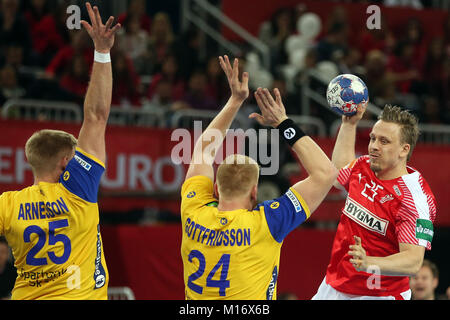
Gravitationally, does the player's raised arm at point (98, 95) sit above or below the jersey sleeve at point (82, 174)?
above

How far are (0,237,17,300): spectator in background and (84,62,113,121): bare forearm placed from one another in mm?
4161

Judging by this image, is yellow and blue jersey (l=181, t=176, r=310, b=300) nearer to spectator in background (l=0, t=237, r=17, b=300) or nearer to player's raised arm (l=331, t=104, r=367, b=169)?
player's raised arm (l=331, t=104, r=367, b=169)

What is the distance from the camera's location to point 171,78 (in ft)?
43.4

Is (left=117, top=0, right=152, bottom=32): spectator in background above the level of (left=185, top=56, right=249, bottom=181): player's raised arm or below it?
above

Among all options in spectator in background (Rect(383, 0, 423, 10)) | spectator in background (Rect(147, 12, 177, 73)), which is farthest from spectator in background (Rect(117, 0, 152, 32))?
spectator in background (Rect(383, 0, 423, 10))

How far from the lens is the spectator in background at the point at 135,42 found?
13.7 metres

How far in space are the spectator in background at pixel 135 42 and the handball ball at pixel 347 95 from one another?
7.63 m

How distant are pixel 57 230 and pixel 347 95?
9.34ft

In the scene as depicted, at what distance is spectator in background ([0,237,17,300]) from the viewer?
888 cm

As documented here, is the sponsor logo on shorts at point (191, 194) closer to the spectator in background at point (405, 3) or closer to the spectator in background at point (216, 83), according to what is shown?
the spectator in background at point (216, 83)

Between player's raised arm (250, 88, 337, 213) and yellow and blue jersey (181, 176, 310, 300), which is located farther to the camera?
player's raised arm (250, 88, 337, 213)

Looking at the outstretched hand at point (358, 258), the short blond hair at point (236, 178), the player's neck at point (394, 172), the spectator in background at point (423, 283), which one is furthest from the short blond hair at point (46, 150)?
the spectator in background at point (423, 283)

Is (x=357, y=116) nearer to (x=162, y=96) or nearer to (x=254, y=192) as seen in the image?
(x=254, y=192)

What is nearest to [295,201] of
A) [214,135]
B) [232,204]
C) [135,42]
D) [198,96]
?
[232,204]
